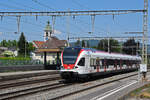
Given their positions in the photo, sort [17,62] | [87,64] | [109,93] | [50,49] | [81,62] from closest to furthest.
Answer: [109,93], [81,62], [87,64], [50,49], [17,62]

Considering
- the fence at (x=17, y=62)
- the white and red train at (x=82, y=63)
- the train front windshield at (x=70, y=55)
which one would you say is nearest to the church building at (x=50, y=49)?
the fence at (x=17, y=62)

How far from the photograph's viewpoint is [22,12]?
86.8 ft

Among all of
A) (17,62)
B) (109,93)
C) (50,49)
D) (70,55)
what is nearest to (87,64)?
(70,55)

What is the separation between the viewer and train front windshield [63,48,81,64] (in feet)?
64.8

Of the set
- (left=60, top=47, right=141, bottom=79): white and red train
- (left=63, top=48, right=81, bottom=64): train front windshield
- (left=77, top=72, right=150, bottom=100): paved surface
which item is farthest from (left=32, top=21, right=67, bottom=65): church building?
(left=77, top=72, right=150, bottom=100): paved surface

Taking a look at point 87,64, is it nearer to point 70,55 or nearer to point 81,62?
point 81,62

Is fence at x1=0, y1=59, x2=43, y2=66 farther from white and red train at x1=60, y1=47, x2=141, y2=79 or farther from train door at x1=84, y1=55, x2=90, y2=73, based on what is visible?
train door at x1=84, y1=55, x2=90, y2=73

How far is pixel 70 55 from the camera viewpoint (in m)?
20.0

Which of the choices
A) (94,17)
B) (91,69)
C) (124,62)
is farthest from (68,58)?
(124,62)

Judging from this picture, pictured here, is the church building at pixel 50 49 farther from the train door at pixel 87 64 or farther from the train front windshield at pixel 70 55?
the train door at pixel 87 64

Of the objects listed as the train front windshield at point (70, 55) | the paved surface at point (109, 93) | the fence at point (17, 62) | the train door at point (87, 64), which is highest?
the train front windshield at point (70, 55)

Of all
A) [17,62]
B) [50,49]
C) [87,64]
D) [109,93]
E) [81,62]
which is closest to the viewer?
[109,93]

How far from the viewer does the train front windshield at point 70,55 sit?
19.8 metres

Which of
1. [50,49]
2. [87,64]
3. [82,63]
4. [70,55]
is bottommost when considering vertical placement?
[87,64]
